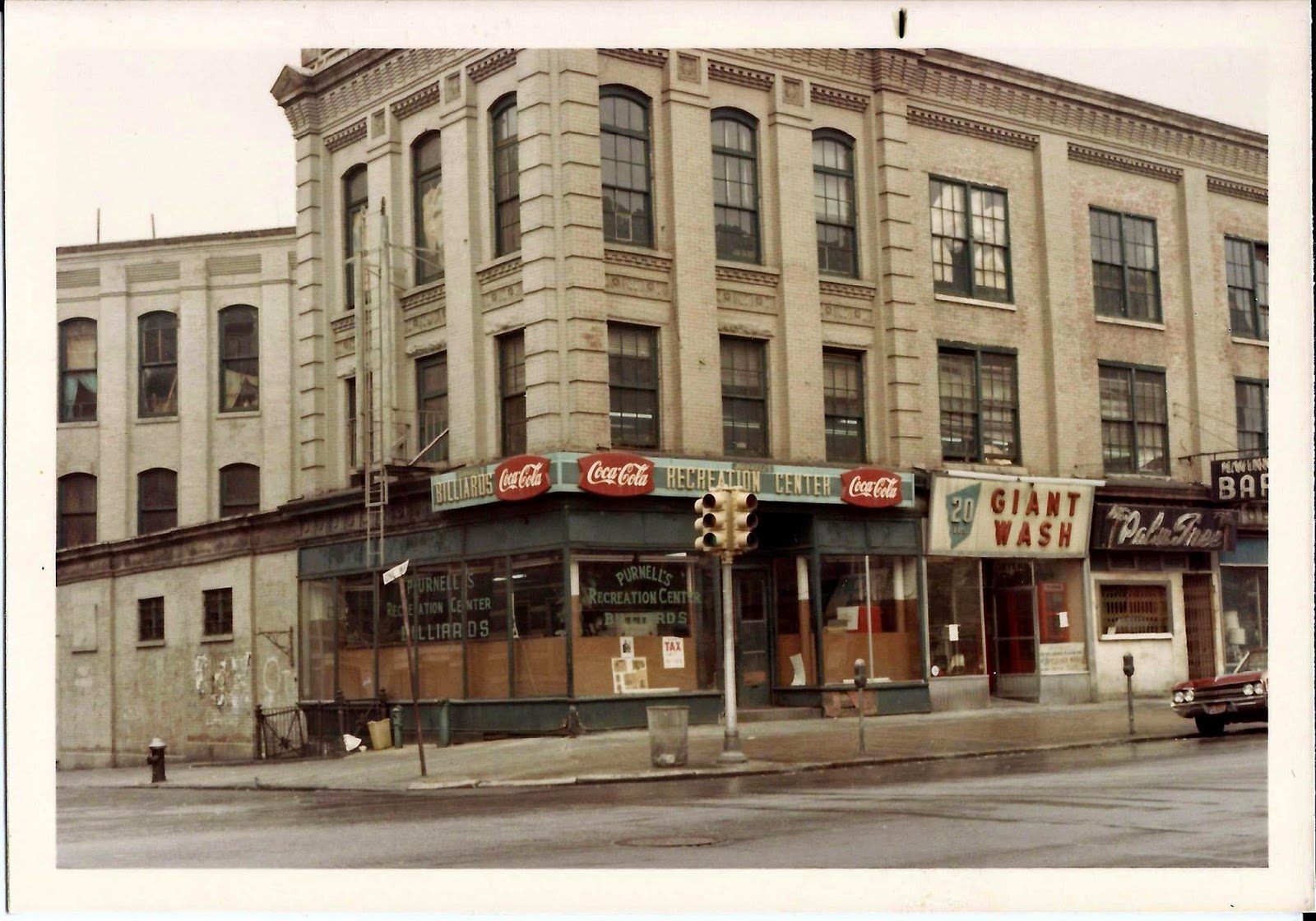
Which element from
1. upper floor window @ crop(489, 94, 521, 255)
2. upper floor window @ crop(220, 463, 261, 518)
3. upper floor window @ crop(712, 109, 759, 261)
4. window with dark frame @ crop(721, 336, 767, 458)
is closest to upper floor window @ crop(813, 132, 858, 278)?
upper floor window @ crop(712, 109, 759, 261)

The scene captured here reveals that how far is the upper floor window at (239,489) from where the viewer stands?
3391 cm

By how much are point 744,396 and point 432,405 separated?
563 cm

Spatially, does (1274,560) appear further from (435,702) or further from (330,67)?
(330,67)

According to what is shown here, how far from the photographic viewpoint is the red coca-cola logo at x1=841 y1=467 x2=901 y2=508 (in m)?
29.3

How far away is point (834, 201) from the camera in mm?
30062

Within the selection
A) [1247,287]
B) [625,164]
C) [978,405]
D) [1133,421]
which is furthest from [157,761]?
[1247,287]

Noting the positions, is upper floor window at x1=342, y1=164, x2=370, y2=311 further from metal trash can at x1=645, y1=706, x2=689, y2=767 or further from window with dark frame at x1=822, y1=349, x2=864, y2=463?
metal trash can at x1=645, y1=706, x2=689, y2=767

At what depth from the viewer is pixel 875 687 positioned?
97.3ft

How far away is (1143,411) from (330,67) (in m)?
17.6

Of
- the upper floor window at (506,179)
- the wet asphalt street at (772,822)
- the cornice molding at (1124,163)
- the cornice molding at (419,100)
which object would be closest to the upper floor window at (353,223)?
the cornice molding at (419,100)

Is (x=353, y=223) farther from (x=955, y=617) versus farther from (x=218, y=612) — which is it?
(x=955, y=617)

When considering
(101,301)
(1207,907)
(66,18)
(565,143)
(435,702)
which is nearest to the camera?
(1207,907)

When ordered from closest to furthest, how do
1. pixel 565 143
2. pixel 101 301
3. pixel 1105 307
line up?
pixel 565 143
pixel 101 301
pixel 1105 307

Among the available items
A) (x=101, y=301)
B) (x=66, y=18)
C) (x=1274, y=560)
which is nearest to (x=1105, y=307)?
(x=1274, y=560)
